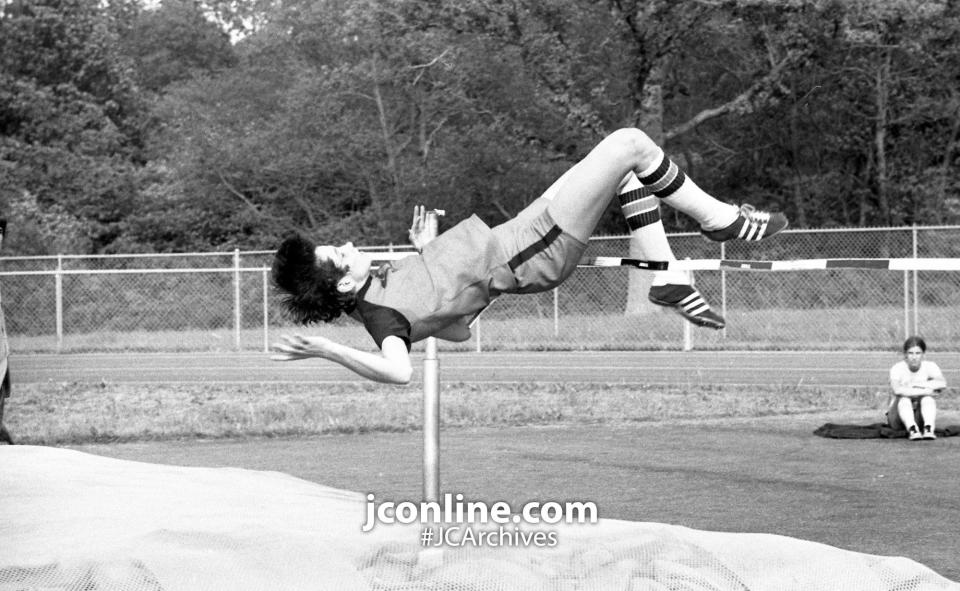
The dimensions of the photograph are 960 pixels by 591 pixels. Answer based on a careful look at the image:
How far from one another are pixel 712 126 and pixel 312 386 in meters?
13.9

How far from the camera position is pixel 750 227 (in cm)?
459

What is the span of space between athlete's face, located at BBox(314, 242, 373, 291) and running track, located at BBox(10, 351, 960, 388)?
967 cm

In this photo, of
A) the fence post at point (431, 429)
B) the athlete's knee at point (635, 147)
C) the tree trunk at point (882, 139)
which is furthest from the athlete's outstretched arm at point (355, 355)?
the tree trunk at point (882, 139)

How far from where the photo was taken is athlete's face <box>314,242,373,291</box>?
14.9 feet

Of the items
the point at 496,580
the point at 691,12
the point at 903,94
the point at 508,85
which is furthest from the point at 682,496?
the point at 903,94

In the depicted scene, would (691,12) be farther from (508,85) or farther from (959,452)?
(959,452)

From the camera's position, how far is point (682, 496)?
22.9 feet

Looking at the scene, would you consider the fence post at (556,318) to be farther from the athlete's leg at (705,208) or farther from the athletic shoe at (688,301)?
the athlete's leg at (705,208)

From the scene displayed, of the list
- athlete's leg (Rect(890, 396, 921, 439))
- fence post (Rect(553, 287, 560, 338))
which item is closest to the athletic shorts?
athlete's leg (Rect(890, 396, 921, 439))

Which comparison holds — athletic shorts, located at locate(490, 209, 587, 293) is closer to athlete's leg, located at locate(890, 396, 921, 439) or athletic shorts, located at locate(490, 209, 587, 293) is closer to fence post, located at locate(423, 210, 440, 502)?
fence post, located at locate(423, 210, 440, 502)

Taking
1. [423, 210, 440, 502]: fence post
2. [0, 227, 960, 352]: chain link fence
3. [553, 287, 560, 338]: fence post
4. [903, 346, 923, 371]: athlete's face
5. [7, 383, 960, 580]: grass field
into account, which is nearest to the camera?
[423, 210, 440, 502]: fence post

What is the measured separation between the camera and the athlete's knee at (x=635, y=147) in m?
4.38

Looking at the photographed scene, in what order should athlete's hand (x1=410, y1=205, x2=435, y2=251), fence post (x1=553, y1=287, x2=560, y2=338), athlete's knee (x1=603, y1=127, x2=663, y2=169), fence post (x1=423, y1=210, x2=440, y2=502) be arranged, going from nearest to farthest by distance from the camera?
athlete's knee (x1=603, y1=127, x2=663, y2=169) < athlete's hand (x1=410, y1=205, x2=435, y2=251) < fence post (x1=423, y1=210, x2=440, y2=502) < fence post (x1=553, y1=287, x2=560, y2=338)

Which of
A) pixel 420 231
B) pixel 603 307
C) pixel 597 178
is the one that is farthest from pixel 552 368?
pixel 597 178
